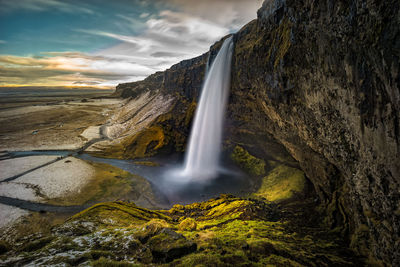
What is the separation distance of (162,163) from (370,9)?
2442cm

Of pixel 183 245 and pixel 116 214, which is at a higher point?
pixel 183 245

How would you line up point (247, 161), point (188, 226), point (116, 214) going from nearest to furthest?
point (188, 226), point (116, 214), point (247, 161)

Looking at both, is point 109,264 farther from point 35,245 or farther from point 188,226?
point 188,226

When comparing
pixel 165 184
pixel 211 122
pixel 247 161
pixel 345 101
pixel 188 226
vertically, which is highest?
pixel 345 101

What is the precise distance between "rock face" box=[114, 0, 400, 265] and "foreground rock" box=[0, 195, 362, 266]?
1.87m

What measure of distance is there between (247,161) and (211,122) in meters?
7.43

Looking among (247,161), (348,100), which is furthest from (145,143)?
(348,100)

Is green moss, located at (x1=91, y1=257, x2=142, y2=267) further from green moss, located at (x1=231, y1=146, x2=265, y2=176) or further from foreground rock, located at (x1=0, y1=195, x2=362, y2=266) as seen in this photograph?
green moss, located at (x1=231, y1=146, x2=265, y2=176)

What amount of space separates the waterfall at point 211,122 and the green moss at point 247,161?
2.64m

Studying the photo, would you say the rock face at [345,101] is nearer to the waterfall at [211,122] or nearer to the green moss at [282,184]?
the green moss at [282,184]

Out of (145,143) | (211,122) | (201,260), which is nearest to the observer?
(201,260)

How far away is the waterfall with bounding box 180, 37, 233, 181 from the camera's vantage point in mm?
22797

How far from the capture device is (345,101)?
6508mm

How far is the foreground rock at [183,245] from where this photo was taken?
19.9 ft
